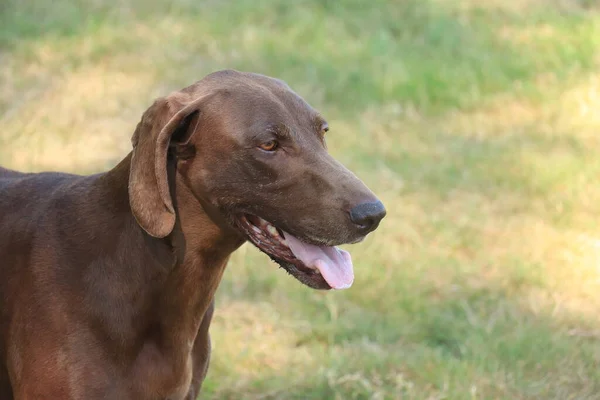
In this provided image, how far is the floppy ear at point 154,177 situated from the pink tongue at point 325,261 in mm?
437

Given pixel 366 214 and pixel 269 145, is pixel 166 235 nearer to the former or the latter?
pixel 269 145

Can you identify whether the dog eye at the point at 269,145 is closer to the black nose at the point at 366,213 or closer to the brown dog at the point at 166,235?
the brown dog at the point at 166,235

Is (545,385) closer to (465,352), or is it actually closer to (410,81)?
(465,352)

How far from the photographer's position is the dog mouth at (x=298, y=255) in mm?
3604

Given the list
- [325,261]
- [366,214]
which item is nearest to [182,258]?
[325,261]

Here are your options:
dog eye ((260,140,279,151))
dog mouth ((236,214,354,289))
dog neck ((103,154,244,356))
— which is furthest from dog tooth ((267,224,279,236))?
dog eye ((260,140,279,151))

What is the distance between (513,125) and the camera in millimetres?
8430

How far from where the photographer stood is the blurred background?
5223 mm

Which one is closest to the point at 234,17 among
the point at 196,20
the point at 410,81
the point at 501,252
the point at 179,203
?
the point at 196,20

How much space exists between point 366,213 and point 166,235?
67 centimetres

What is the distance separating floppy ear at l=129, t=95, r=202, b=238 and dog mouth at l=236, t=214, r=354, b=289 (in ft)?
0.89

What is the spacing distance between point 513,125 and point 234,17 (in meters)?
A: 2.87

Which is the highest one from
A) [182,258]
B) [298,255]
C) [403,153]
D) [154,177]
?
[403,153]

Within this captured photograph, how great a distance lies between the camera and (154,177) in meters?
3.48
